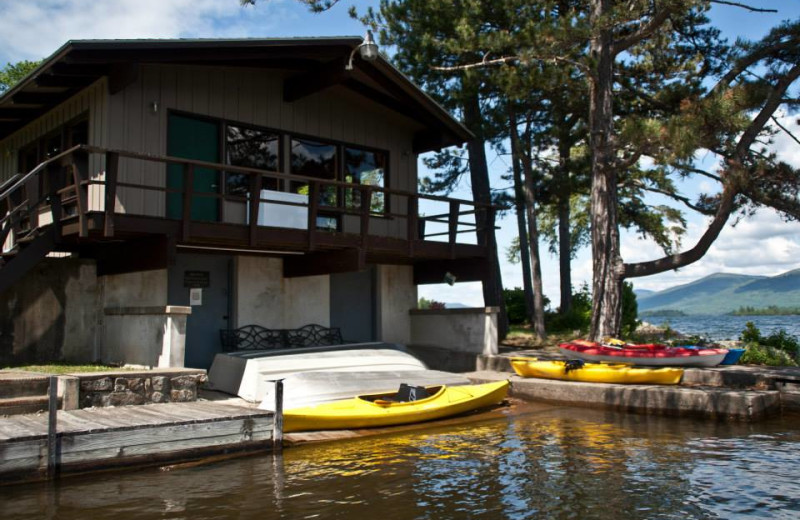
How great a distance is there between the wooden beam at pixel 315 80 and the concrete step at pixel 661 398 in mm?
6953

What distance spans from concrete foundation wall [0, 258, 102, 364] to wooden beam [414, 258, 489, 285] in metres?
7.71

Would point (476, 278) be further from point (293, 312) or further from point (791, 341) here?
point (791, 341)

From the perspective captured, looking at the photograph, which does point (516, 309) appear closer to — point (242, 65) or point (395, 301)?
point (395, 301)

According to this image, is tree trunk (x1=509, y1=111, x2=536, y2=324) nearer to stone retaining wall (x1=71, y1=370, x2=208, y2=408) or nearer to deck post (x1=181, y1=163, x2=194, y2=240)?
deck post (x1=181, y1=163, x2=194, y2=240)

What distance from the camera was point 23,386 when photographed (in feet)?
31.4

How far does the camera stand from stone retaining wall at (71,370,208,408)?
9812 mm

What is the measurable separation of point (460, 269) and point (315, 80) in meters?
5.46

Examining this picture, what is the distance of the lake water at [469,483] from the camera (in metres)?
6.93

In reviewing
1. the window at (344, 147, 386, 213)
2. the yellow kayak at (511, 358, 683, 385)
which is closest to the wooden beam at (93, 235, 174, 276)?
the window at (344, 147, 386, 213)

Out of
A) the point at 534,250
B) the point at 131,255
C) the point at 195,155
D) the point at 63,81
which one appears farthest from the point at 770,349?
the point at 63,81

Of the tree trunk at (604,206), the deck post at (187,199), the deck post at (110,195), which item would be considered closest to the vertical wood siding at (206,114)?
the deck post at (187,199)

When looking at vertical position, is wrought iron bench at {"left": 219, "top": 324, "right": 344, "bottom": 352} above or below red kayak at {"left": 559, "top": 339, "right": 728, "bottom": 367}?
above

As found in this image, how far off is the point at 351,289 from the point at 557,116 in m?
9.14

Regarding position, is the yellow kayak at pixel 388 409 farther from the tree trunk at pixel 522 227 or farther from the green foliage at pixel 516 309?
the green foliage at pixel 516 309
